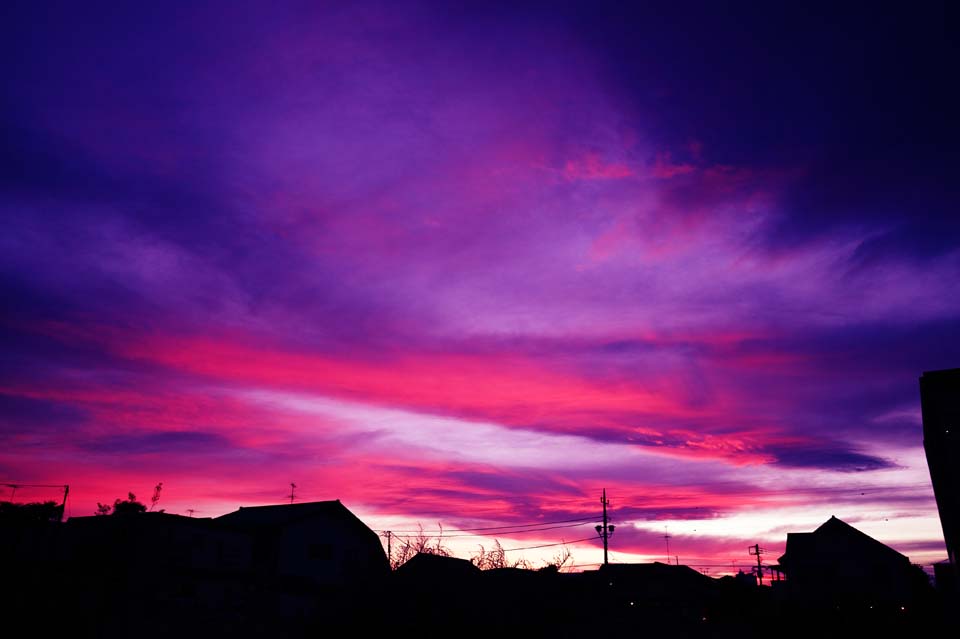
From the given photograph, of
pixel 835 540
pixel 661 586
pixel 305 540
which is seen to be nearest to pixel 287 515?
pixel 305 540

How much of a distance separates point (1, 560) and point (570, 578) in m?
32.5

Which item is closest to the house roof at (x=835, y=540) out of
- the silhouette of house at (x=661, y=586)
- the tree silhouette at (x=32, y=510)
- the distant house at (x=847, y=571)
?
the distant house at (x=847, y=571)

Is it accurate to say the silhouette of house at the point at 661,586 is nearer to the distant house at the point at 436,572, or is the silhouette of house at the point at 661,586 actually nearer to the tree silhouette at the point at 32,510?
the distant house at the point at 436,572

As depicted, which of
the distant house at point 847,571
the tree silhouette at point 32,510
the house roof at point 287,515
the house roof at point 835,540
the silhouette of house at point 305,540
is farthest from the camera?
the tree silhouette at point 32,510

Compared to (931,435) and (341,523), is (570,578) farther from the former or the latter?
(341,523)

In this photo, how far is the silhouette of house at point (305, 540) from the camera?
43.0 metres

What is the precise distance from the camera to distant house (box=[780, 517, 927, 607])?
53156 mm

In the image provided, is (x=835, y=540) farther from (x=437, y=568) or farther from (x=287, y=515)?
(x=437, y=568)

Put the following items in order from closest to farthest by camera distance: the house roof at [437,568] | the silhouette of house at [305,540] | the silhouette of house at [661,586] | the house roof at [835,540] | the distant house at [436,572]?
the distant house at [436,572] < the house roof at [437,568] < the silhouette of house at [305,540] < the silhouette of house at [661,586] < the house roof at [835,540]

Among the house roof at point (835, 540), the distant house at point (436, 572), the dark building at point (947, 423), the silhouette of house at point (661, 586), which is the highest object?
the dark building at point (947, 423)

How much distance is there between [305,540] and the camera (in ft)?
148

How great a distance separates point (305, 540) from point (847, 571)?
1899 inches

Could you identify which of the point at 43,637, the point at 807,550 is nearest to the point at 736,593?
the point at 807,550

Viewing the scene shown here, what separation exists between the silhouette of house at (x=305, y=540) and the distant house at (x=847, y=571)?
132 feet
